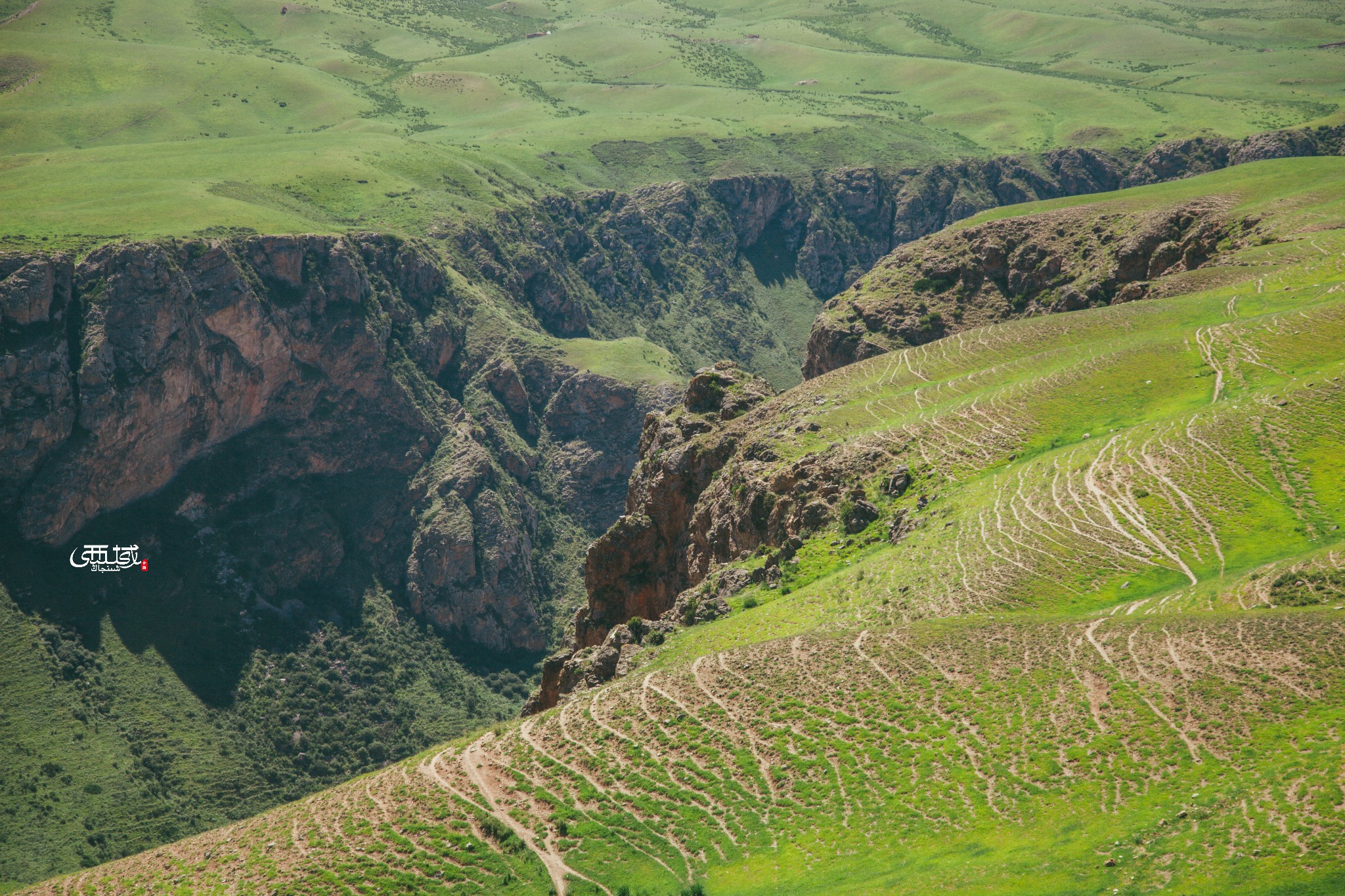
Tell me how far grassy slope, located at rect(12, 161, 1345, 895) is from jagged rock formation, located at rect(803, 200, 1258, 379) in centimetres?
4258

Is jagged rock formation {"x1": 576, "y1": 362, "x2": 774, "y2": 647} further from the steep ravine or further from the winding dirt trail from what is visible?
the winding dirt trail

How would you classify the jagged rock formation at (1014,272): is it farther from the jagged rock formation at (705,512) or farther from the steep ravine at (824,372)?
the jagged rock formation at (705,512)

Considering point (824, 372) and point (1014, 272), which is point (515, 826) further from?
point (1014, 272)

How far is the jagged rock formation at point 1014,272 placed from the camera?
4749 inches

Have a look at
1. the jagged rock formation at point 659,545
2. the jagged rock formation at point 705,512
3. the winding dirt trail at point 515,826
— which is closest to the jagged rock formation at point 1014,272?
the jagged rock formation at point 705,512

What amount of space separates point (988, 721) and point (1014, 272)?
10119 cm

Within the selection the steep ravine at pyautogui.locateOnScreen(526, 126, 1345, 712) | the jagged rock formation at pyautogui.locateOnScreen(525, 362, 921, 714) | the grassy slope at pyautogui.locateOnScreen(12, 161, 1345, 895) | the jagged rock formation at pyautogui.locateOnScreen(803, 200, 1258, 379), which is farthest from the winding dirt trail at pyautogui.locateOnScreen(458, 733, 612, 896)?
the jagged rock formation at pyautogui.locateOnScreen(803, 200, 1258, 379)

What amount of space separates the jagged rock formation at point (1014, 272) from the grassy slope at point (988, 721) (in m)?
42.6

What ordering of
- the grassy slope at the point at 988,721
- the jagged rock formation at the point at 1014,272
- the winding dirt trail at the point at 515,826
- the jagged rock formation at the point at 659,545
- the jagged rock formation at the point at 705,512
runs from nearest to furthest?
the grassy slope at the point at 988,721
the winding dirt trail at the point at 515,826
the jagged rock formation at the point at 705,512
the jagged rock formation at the point at 659,545
the jagged rock formation at the point at 1014,272

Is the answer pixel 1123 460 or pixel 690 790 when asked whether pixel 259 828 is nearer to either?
pixel 690 790

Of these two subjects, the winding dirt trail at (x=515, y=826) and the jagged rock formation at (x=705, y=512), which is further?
the jagged rock formation at (x=705, y=512)

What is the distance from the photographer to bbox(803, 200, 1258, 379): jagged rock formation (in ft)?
396

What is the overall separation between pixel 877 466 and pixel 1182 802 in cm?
4693

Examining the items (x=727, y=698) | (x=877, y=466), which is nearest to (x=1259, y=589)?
(x=727, y=698)
